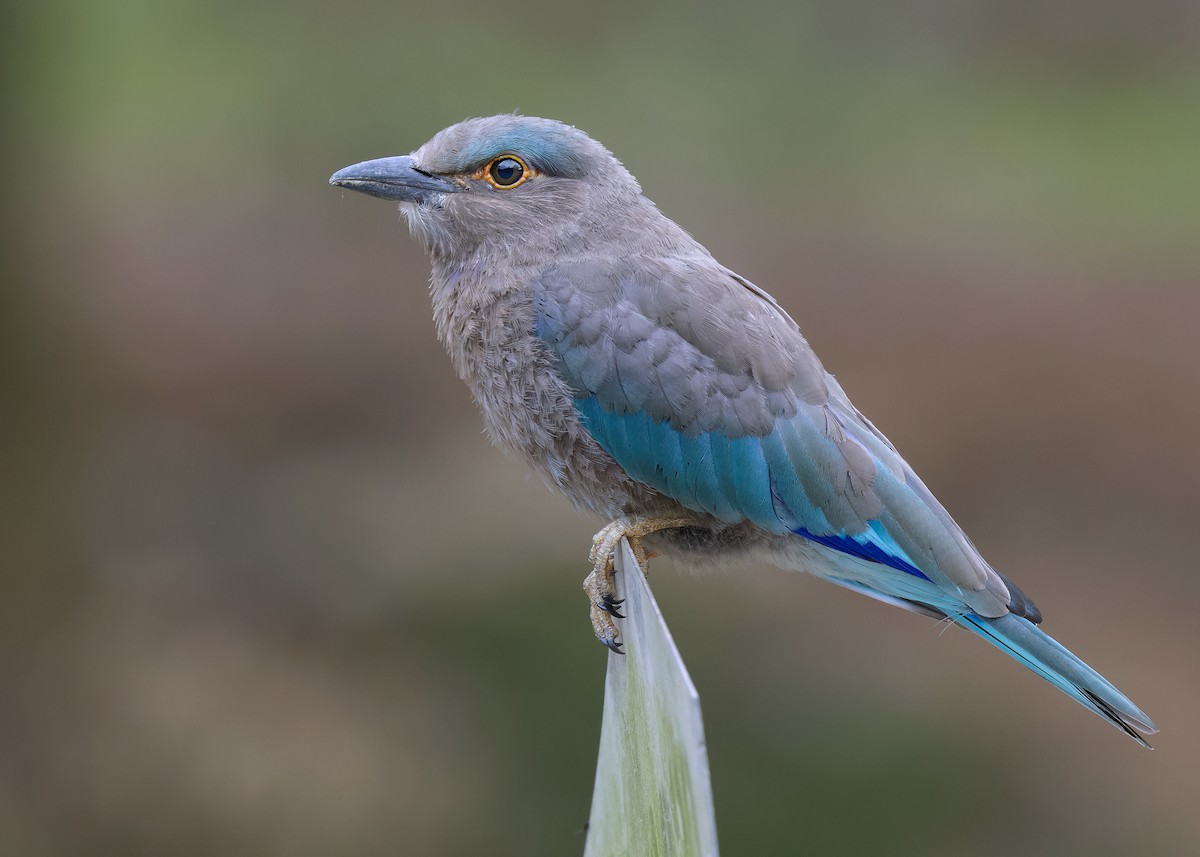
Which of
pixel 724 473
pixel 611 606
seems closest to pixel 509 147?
pixel 724 473

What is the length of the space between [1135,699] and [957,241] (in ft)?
15.2

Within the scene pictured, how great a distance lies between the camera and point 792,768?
5.96 metres

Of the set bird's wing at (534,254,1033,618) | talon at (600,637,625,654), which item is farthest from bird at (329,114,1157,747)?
talon at (600,637,625,654)

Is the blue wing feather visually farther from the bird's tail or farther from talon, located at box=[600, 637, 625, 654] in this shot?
talon, located at box=[600, 637, 625, 654]

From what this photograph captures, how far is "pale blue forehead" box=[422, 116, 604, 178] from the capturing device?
151 inches

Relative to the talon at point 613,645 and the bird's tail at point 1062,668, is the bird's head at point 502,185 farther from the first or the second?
the bird's tail at point 1062,668

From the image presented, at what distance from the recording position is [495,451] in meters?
8.30

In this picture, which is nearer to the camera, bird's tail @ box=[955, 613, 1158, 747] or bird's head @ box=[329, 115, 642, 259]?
bird's tail @ box=[955, 613, 1158, 747]

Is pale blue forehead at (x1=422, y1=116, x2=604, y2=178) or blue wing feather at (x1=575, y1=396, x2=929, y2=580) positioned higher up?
pale blue forehead at (x1=422, y1=116, x2=604, y2=178)

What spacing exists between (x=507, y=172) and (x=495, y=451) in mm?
4542

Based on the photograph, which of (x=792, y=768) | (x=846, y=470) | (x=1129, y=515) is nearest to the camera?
(x=846, y=470)

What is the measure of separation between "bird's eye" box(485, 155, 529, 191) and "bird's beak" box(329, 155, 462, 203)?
114mm

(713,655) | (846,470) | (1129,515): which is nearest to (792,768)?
(713,655)

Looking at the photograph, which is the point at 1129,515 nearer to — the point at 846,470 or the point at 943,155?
the point at 943,155
